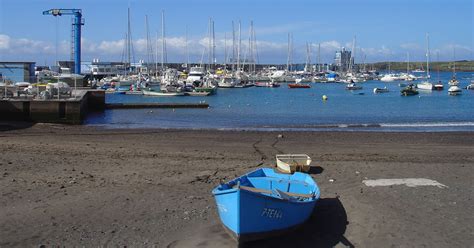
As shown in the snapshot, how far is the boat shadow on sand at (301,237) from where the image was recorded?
32.2ft

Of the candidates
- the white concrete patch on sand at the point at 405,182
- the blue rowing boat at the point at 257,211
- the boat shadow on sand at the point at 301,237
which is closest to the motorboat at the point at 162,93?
the white concrete patch on sand at the point at 405,182

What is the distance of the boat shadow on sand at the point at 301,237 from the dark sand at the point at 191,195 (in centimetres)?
2

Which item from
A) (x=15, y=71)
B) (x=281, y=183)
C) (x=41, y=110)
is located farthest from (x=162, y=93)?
(x=281, y=183)

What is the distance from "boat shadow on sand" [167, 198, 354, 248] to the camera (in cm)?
980

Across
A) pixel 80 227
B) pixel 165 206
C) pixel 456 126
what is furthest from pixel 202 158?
pixel 456 126

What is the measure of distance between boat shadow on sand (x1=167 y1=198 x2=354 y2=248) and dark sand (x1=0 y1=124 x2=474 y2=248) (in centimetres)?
2

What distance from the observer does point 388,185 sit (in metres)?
14.2

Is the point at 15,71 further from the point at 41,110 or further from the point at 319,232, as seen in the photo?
the point at 319,232

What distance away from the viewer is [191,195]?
13094mm

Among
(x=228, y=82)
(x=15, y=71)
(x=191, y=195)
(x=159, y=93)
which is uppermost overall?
(x=15, y=71)

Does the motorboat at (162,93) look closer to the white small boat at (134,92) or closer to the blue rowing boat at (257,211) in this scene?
the white small boat at (134,92)

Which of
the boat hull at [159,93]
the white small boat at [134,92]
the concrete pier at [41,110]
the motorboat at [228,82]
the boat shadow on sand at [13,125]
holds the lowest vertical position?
the boat shadow on sand at [13,125]

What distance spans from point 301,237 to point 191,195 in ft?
12.2

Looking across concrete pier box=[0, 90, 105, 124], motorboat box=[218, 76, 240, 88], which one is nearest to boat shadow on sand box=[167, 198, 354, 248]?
concrete pier box=[0, 90, 105, 124]
